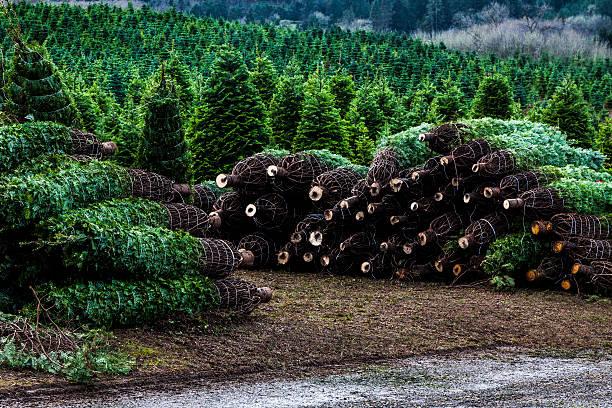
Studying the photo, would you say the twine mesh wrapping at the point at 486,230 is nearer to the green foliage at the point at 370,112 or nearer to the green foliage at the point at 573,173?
the green foliage at the point at 573,173

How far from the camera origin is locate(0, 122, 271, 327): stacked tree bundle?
765 cm

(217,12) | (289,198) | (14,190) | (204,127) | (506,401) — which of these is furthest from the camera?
(217,12)

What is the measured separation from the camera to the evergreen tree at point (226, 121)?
77.2 ft

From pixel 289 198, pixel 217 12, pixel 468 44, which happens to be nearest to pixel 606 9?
pixel 468 44

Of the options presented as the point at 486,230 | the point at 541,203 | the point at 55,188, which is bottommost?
the point at 486,230

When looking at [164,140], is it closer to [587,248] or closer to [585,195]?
[585,195]

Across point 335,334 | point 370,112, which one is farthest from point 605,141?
point 335,334

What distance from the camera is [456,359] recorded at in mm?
7941

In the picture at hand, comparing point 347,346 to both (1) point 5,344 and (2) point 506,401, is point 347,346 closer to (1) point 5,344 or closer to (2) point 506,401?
(2) point 506,401

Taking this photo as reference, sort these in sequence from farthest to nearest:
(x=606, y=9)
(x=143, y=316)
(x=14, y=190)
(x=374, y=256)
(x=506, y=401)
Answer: (x=606, y=9)
(x=374, y=256)
(x=143, y=316)
(x=14, y=190)
(x=506, y=401)

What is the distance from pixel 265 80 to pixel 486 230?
893 inches

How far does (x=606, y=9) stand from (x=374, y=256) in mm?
138700

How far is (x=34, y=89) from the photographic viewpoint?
1105 centimetres

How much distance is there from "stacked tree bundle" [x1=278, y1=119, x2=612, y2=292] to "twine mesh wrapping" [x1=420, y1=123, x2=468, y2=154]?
2cm
